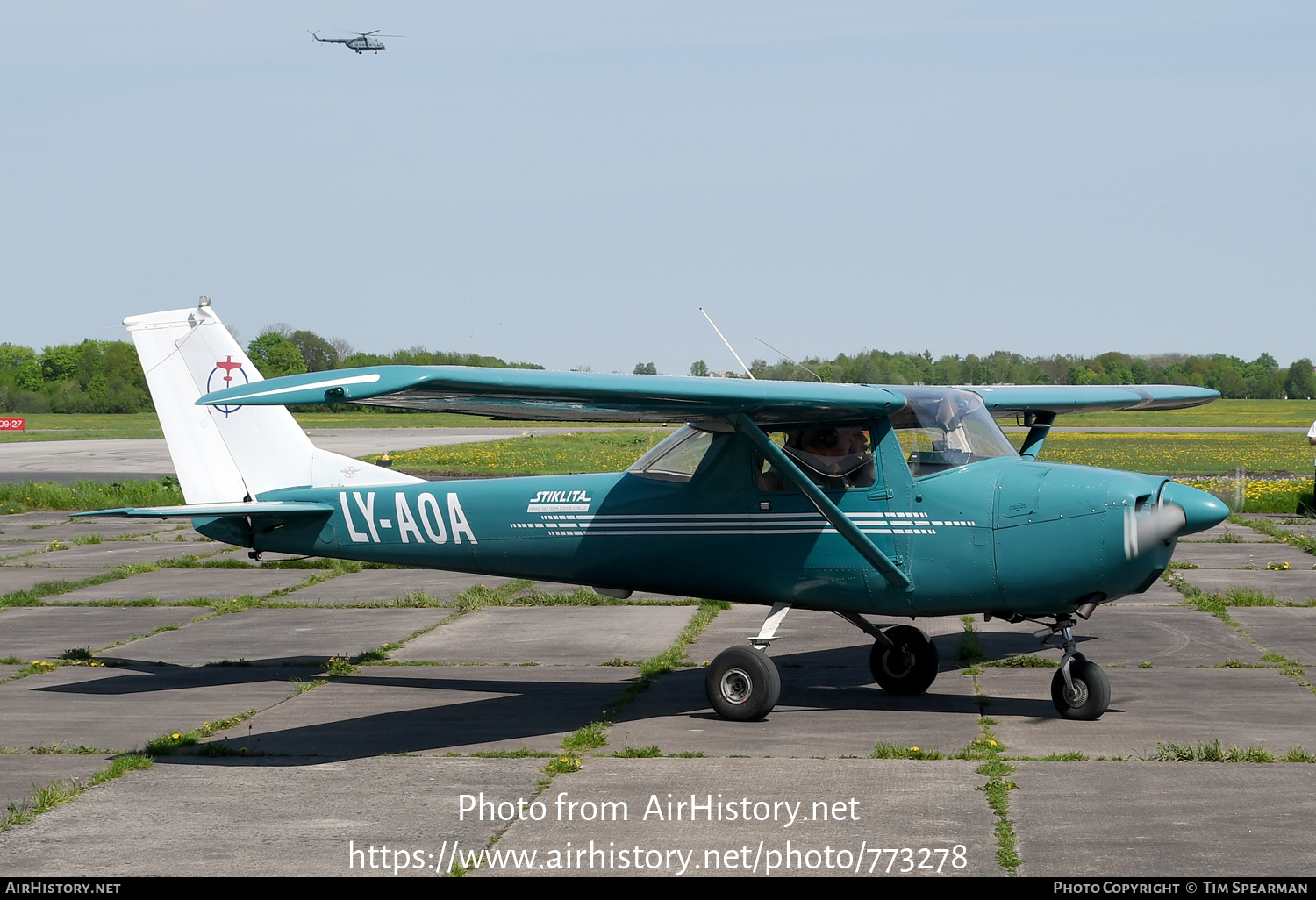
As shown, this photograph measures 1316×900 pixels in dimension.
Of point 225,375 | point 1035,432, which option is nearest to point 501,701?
point 225,375

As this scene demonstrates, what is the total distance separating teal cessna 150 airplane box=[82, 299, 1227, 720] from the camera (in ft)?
27.2

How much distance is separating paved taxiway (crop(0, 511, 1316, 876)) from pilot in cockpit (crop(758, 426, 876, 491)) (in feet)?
5.61

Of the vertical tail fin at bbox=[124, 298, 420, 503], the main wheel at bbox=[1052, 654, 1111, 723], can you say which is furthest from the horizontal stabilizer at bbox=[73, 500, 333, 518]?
the main wheel at bbox=[1052, 654, 1111, 723]

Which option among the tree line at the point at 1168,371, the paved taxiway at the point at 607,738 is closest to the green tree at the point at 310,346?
the tree line at the point at 1168,371

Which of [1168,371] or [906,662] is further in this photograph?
[1168,371]

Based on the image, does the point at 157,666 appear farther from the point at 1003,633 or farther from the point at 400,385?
the point at 1003,633

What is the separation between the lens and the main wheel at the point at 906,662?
9852mm

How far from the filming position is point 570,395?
794 centimetres

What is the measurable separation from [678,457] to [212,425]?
13.9ft

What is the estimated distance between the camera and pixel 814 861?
594cm

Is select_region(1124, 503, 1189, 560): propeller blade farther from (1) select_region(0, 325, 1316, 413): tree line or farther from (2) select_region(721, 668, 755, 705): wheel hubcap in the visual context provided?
(1) select_region(0, 325, 1316, 413): tree line

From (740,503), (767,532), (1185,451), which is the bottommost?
(1185,451)

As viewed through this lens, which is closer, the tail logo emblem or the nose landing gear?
the nose landing gear

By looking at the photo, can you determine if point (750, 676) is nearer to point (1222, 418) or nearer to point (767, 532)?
point (767, 532)
